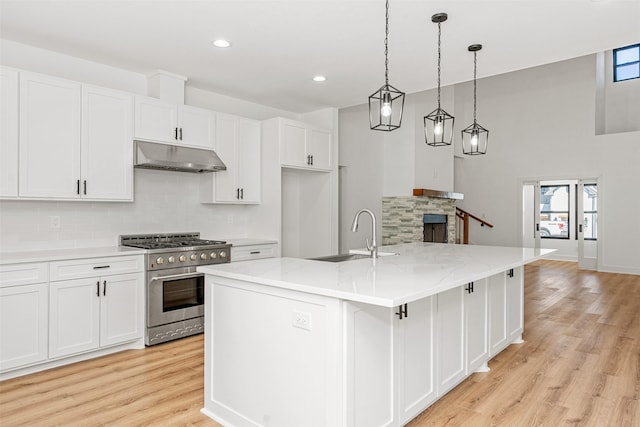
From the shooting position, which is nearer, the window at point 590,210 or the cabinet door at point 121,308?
the cabinet door at point 121,308

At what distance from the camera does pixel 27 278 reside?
3033 millimetres

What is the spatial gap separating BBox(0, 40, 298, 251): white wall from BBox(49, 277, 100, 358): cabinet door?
671mm

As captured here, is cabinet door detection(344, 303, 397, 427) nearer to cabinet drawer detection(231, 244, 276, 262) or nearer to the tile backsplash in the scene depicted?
cabinet drawer detection(231, 244, 276, 262)

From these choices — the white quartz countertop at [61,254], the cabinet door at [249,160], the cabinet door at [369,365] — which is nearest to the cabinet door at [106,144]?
the white quartz countertop at [61,254]

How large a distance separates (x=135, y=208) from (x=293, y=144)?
1965 mm

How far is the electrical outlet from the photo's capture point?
197cm

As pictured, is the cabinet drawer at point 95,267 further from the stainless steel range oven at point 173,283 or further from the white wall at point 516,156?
the white wall at point 516,156

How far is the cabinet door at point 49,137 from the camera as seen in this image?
322cm

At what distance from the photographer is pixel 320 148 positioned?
5.44m

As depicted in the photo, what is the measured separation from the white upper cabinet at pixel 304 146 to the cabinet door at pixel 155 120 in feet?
4.23

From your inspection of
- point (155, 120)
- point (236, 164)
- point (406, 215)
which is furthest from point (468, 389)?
point (406, 215)

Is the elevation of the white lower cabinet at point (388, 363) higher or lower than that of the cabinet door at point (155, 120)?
lower

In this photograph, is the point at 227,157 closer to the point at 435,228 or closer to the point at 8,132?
the point at 8,132

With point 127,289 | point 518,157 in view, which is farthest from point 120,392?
point 518,157
